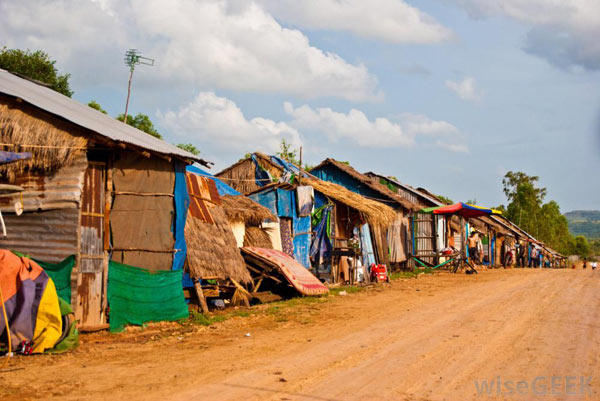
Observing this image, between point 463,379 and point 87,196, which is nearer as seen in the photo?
point 463,379

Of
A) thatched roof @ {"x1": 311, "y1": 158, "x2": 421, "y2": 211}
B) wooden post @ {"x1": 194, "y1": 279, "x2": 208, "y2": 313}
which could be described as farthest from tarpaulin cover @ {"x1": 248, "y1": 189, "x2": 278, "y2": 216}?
thatched roof @ {"x1": 311, "y1": 158, "x2": 421, "y2": 211}

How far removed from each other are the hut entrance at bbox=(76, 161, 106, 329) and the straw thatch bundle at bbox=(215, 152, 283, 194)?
401 inches

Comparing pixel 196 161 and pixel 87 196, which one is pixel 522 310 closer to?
pixel 196 161

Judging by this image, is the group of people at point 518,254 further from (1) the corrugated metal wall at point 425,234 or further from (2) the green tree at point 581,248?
(2) the green tree at point 581,248

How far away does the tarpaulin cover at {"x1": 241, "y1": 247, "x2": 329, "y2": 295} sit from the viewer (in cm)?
1477

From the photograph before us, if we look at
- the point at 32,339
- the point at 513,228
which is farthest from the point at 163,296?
the point at 513,228

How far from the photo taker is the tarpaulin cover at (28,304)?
25.8ft

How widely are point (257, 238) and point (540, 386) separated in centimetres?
1107

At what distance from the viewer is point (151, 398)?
18.8ft

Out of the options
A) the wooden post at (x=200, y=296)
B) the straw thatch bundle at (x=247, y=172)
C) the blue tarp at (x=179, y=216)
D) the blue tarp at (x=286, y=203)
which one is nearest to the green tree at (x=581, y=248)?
the straw thatch bundle at (x=247, y=172)

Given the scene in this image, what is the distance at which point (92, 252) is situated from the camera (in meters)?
9.88

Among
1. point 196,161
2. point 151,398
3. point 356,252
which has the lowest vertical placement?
point 151,398

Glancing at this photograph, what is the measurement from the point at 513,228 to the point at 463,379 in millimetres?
48370

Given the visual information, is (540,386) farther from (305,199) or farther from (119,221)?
(305,199)
